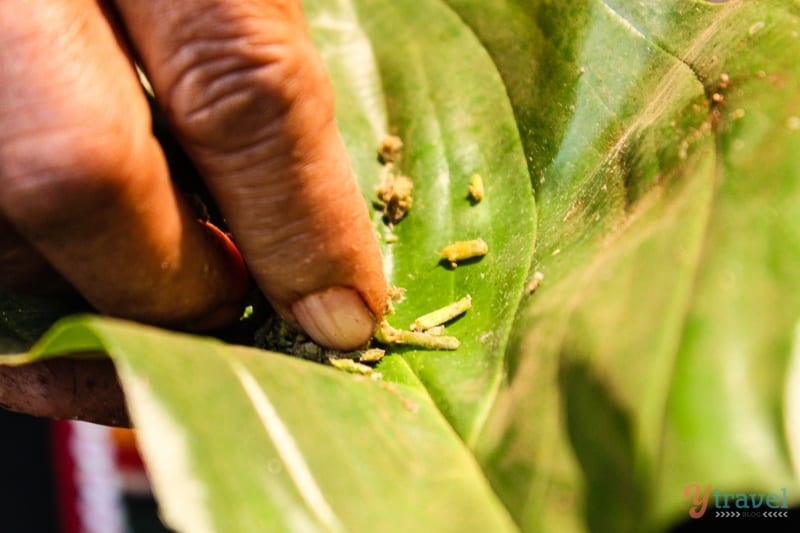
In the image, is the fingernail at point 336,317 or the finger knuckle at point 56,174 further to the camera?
the fingernail at point 336,317

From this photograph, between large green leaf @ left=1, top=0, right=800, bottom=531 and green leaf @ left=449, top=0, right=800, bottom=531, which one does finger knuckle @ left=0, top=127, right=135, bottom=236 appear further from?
green leaf @ left=449, top=0, right=800, bottom=531

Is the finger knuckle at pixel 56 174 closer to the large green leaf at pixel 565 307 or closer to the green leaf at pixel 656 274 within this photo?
the large green leaf at pixel 565 307

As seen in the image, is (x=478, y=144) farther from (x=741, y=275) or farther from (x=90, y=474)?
(x=90, y=474)

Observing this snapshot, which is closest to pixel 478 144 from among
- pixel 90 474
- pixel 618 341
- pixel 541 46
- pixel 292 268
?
pixel 541 46

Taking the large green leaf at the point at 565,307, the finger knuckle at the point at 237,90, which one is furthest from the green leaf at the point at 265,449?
the finger knuckle at the point at 237,90

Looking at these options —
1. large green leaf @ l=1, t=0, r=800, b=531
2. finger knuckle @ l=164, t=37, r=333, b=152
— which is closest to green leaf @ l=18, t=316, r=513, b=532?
large green leaf @ l=1, t=0, r=800, b=531

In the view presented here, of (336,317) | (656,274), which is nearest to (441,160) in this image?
(336,317)
